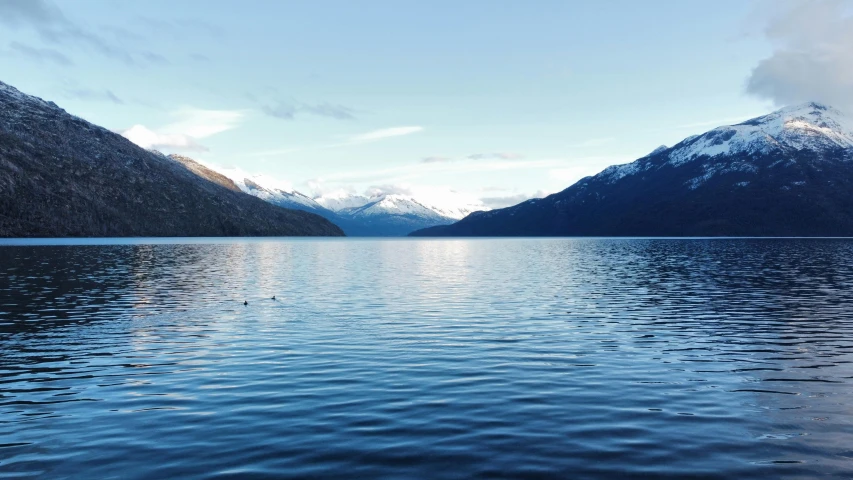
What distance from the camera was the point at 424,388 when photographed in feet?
89.8

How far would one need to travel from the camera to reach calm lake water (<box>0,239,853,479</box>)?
730 inches

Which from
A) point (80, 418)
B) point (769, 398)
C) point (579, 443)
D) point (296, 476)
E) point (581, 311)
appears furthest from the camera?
point (581, 311)

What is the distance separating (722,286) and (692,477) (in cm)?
6687

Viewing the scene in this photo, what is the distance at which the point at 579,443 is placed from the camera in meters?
20.0

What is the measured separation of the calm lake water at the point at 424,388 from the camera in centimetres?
1855

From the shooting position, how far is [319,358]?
34.3 m

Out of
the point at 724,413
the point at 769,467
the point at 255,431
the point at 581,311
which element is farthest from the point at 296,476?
the point at 581,311

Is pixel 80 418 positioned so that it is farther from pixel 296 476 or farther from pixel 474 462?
pixel 474 462

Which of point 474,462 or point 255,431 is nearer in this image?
point 474,462

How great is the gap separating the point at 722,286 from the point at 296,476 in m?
72.8

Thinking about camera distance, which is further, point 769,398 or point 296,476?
point 769,398

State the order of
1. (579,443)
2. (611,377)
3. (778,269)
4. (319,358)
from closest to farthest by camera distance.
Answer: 1. (579,443)
2. (611,377)
3. (319,358)
4. (778,269)

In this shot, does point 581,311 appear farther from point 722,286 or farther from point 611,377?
point 722,286

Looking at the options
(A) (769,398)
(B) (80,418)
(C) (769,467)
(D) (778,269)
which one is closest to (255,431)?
(B) (80,418)
